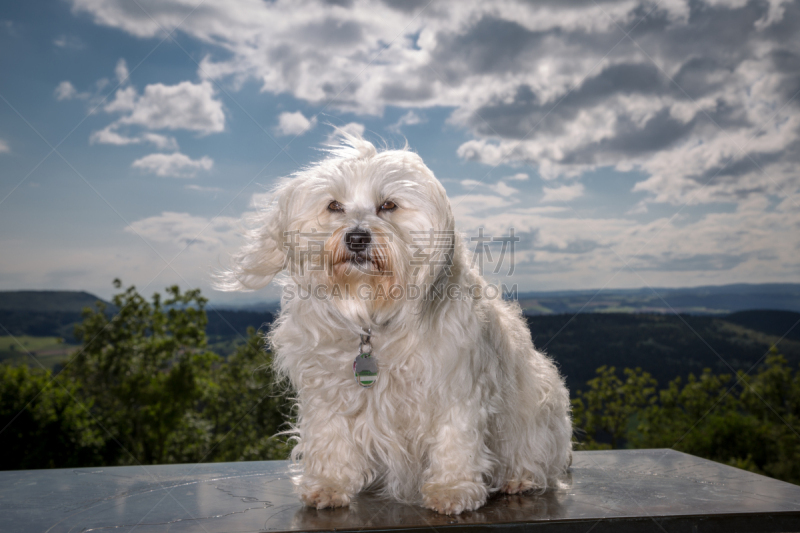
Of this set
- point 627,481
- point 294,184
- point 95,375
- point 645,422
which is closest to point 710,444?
point 645,422

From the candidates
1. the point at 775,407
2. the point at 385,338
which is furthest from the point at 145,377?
the point at 775,407

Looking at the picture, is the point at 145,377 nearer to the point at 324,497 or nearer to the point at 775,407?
the point at 324,497

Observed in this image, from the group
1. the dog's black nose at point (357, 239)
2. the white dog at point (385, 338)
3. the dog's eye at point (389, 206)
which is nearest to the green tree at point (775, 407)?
the white dog at point (385, 338)

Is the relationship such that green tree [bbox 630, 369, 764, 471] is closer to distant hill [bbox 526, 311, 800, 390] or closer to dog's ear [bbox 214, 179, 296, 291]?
distant hill [bbox 526, 311, 800, 390]

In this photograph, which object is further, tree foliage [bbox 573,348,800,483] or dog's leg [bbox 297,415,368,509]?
tree foliage [bbox 573,348,800,483]

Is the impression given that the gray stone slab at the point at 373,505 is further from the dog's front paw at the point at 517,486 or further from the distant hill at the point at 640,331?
the distant hill at the point at 640,331

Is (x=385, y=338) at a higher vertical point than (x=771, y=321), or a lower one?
higher

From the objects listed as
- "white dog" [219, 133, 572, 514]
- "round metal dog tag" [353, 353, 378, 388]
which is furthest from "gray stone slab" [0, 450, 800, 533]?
"round metal dog tag" [353, 353, 378, 388]
